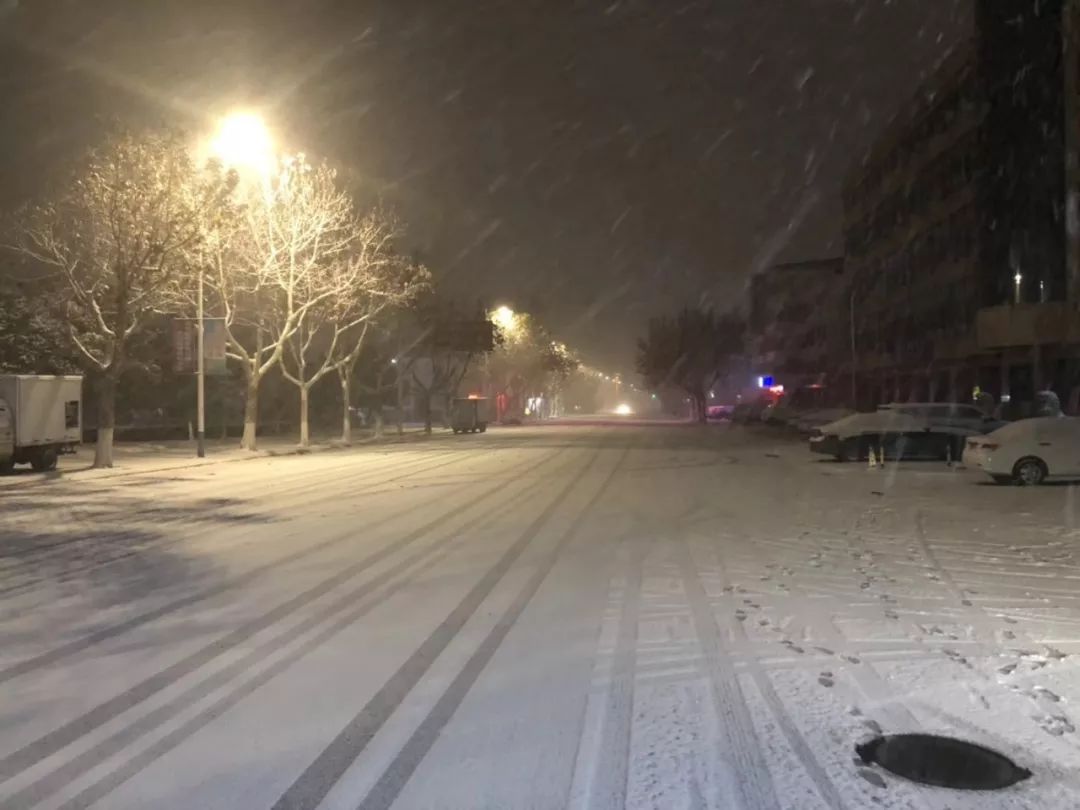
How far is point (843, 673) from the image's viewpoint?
6.54 m

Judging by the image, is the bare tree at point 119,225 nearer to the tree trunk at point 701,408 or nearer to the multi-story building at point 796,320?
the tree trunk at point 701,408

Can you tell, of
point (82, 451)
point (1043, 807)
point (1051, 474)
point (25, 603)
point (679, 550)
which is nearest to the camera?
point (1043, 807)

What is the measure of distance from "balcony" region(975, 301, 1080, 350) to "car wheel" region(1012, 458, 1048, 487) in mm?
17109

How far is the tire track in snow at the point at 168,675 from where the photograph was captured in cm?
519

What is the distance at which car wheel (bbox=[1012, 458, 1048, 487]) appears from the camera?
1933 cm

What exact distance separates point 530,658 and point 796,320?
92107 millimetres

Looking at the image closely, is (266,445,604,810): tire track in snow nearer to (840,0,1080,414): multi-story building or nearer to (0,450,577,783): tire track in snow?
(0,450,577,783): tire track in snow

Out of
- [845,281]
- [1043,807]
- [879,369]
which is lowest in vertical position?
[1043,807]

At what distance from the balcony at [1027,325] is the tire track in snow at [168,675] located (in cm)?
3041

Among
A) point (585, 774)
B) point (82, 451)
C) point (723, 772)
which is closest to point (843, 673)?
point (723, 772)

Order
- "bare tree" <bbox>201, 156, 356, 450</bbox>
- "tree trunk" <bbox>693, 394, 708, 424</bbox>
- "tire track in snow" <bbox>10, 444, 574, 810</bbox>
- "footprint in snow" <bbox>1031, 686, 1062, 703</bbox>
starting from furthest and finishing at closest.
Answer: "tree trunk" <bbox>693, 394, 708, 424</bbox> → "bare tree" <bbox>201, 156, 356, 450</bbox> → "footprint in snow" <bbox>1031, 686, 1062, 703</bbox> → "tire track in snow" <bbox>10, 444, 574, 810</bbox>

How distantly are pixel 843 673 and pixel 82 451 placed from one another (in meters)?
37.7

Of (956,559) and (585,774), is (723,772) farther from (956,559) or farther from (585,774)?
(956,559)

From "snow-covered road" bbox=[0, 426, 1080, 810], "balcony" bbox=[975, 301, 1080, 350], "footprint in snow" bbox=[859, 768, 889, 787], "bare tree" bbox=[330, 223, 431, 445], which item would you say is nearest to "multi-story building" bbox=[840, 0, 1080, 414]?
"balcony" bbox=[975, 301, 1080, 350]
